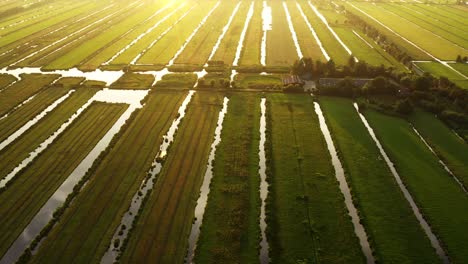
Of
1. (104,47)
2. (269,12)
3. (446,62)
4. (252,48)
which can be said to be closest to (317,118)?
(252,48)

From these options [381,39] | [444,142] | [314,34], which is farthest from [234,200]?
[314,34]

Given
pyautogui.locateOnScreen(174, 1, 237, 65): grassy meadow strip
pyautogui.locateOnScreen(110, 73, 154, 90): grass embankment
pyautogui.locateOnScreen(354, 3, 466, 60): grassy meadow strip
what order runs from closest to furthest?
pyautogui.locateOnScreen(110, 73, 154, 90): grass embankment
pyautogui.locateOnScreen(174, 1, 237, 65): grassy meadow strip
pyautogui.locateOnScreen(354, 3, 466, 60): grassy meadow strip

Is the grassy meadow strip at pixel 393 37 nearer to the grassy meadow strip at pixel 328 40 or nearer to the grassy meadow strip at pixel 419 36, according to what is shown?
the grassy meadow strip at pixel 419 36

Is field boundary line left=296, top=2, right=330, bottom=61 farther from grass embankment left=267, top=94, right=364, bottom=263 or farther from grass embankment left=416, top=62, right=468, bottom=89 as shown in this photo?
grass embankment left=267, top=94, right=364, bottom=263

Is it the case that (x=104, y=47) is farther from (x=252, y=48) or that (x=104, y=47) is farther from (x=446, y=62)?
(x=446, y=62)

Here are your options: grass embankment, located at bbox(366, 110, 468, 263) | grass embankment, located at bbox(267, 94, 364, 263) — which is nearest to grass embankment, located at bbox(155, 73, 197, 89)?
grass embankment, located at bbox(267, 94, 364, 263)

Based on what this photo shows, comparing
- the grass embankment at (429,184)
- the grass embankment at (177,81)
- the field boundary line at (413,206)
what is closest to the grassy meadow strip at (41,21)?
the grass embankment at (177,81)
